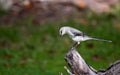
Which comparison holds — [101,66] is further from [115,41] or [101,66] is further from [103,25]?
[103,25]

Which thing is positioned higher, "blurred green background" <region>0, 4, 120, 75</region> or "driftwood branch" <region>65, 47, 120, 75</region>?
"driftwood branch" <region>65, 47, 120, 75</region>

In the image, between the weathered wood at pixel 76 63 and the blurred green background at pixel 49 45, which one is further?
the blurred green background at pixel 49 45

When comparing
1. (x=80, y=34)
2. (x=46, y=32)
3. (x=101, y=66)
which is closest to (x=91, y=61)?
(x=101, y=66)

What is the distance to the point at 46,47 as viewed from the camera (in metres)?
14.0

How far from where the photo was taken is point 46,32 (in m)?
15.1

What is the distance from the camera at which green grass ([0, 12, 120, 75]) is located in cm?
1207

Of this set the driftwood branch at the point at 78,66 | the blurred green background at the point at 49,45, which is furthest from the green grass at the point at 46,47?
the driftwood branch at the point at 78,66

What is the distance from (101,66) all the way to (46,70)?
4.49ft

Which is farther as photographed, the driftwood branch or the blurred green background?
the blurred green background

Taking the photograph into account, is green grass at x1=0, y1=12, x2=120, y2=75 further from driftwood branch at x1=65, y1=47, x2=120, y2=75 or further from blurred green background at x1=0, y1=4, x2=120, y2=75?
driftwood branch at x1=65, y1=47, x2=120, y2=75

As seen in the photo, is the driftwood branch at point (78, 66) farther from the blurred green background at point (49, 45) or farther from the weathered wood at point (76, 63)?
the blurred green background at point (49, 45)

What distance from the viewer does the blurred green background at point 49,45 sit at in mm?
12133

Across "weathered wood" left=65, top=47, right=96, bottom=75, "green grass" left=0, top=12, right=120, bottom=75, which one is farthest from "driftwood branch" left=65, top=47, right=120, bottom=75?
"green grass" left=0, top=12, right=120, bottom=75

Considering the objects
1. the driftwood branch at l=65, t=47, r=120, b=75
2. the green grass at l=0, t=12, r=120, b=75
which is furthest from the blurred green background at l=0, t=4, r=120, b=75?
the driftwood branch at l=65, t=47, r=120, b=75
